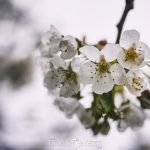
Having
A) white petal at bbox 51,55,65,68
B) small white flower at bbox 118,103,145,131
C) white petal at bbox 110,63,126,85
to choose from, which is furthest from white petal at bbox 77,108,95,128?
white petal at bbox 110,63,126,85

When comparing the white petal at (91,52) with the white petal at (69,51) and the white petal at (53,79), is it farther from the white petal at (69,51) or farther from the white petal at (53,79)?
the white petal at (53,79)

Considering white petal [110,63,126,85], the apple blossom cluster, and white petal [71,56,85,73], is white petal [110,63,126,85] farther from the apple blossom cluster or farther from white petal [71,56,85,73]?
white petal [71,56,85,73]

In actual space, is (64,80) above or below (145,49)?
below

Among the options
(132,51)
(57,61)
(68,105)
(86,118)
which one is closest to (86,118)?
(86,118)

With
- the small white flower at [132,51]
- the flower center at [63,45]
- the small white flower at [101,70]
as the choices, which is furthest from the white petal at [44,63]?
the small white flower at [132,51]

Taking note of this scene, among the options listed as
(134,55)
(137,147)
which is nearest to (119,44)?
(134,55)

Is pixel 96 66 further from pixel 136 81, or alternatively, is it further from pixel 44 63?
pixel 44 63
